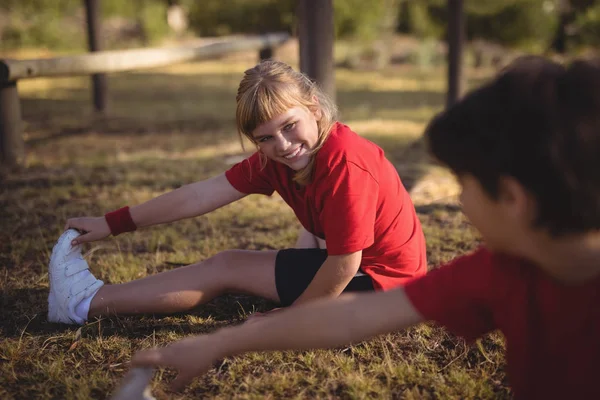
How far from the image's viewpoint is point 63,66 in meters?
4.53

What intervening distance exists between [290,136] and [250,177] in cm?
34

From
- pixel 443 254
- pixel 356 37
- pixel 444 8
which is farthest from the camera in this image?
pixel 356 37

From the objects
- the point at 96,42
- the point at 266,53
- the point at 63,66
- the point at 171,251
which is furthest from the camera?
the point at 266,53

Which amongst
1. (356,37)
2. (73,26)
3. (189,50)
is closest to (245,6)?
(356,37)

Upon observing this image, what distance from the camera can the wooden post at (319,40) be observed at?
344 centimetres

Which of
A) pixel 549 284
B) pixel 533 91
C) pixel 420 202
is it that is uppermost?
pixel 533 91

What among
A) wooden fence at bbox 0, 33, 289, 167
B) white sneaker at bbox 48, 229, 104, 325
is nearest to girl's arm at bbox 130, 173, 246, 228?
white sneaker at bbox 48, 229, 104, 325

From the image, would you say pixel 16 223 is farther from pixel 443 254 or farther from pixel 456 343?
pixel 456 343

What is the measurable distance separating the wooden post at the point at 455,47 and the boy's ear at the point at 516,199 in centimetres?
500

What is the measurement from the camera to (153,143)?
5.38 m

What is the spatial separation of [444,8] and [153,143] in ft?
23.9

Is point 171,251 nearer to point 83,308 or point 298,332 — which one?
point 83,308

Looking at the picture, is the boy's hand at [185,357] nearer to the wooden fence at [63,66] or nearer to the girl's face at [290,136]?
the girl's face at [290,136]

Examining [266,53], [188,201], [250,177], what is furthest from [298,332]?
[266,53]
